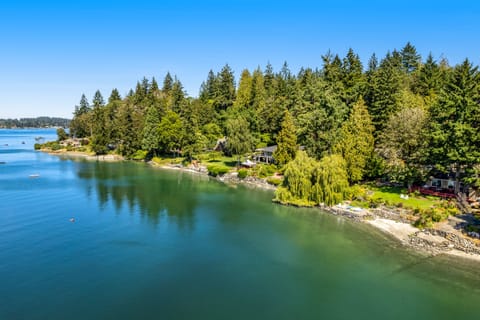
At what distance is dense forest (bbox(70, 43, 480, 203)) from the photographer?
37500 mm

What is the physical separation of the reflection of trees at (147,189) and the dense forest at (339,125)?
12.8 m

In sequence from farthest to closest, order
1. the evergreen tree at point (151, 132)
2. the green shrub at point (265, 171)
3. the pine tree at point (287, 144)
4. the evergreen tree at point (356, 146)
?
the evergreen tree at point (151, 132) → the green shrub at point (265, 171) → the pine tree at point (287, 144) → the evergreen tree at point (356, 146)

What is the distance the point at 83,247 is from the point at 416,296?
27667 mm

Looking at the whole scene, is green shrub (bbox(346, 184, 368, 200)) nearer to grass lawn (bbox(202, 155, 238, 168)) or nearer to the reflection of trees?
the reflection of trees

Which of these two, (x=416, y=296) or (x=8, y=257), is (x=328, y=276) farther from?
(x=8, y=257)

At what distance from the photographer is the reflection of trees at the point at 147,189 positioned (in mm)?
42156

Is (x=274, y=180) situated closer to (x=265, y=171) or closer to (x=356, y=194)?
(x=265, y=171)

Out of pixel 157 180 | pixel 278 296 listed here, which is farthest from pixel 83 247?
pixel 157 180

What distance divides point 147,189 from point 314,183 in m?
28.1

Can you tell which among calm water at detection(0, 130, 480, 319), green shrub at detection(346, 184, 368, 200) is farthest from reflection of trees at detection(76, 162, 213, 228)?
green shrub at detection(346, 184, 368, 200)

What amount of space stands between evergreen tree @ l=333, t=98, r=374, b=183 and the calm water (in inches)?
418

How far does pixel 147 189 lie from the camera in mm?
54750

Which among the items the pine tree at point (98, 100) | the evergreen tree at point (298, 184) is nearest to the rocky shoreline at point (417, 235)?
the evergreen tree at point (298, 184)

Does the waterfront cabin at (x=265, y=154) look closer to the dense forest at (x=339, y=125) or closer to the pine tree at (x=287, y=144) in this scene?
the dense forest at (x=339, y=125)
